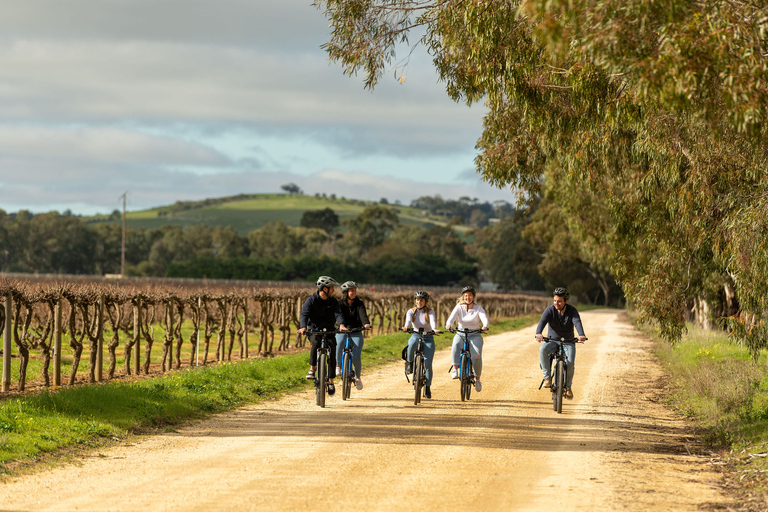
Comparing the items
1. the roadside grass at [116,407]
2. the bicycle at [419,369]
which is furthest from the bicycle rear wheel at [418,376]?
the roadside grass at [116,407]

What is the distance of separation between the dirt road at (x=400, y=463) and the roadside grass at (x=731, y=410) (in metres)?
0.33

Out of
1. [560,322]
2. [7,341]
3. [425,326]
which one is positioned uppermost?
[560,322]

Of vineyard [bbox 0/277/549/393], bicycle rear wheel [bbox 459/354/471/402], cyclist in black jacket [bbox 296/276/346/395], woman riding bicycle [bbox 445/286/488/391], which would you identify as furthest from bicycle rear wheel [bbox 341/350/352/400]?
vineyard [bbox 0/277/549/393]

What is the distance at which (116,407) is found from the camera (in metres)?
11.1

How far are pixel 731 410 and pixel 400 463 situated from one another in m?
5.93

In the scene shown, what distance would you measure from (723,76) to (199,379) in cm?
965

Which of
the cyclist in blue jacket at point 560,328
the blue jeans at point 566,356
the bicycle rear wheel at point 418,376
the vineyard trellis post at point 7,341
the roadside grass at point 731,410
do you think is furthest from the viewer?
the vineyard trellis post at point 7,341

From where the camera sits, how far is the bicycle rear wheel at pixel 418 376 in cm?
1273

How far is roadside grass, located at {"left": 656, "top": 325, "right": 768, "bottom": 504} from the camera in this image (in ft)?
27.5

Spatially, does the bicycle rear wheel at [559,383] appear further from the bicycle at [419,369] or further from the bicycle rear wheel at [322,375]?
the bicycle rear wheel at [322,375]

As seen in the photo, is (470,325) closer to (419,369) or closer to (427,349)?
(427,349)

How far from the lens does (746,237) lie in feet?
38.1

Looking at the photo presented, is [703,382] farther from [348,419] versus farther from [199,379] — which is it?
[199,379]

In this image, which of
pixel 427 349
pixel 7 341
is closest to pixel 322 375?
pixel 427 349
